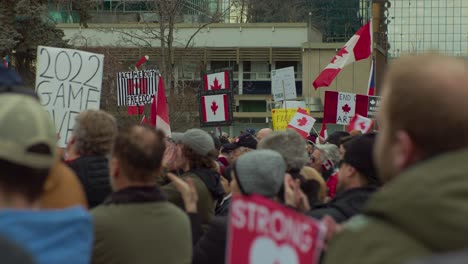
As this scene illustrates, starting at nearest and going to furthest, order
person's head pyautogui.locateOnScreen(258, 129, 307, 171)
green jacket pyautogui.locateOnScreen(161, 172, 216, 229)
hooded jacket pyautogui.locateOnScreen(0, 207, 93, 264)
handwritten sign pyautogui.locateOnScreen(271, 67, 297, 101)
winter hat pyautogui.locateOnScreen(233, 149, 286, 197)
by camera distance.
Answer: hooded jacket pyautogui.locateOnScreen(0, 207, 93, 264) → winter hat pyautogui.locateOnScreen(233, 149, 286, 197) → person's head pyautogui.locateOnScreen(258, 129, 307, 171) → green jacket pyautogui.locateOnScreen(161, 172, 216, 229) → handwritten sign pyautogui.locateOnScreen(271, 67, 297, 101)

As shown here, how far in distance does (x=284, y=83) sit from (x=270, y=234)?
20444 mm

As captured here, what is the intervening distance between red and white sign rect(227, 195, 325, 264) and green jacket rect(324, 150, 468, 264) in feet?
2.08

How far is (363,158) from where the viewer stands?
4969 millimetres

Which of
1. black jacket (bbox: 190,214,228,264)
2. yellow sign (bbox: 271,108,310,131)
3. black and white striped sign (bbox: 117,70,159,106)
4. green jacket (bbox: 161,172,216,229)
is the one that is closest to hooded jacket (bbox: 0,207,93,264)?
black jacket (bbox: 190,214,228,264)

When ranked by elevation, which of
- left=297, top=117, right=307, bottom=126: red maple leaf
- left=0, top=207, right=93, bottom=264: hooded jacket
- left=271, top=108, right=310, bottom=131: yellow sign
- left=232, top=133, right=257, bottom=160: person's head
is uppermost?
left=0, top=207, right=93, bottom=264: hooded jacket

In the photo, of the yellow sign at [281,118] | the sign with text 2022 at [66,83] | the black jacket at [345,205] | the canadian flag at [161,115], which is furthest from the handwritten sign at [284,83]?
the black jacket at [345,205]

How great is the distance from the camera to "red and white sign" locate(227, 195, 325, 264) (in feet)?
9.82

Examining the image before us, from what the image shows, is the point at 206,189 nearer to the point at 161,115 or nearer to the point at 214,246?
the point at 214,246

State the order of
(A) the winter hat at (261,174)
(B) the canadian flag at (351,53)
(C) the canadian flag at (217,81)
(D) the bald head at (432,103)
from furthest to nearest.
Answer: (B) the canadian flag at (351,53) → (C) the canadian flag at (217,81) → (A) the winter hat at (261,174) → (D) the bald head at (432,103)

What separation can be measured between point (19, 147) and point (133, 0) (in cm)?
3636

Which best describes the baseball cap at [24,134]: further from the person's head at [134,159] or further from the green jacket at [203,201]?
the green jacket at [203,201]

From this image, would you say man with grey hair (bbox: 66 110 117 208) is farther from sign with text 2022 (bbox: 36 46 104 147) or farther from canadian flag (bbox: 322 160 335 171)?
canadian flag (bbox: 322 160 335 171)

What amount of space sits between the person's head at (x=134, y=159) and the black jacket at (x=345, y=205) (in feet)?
3.12

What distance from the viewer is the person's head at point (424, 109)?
229cm
